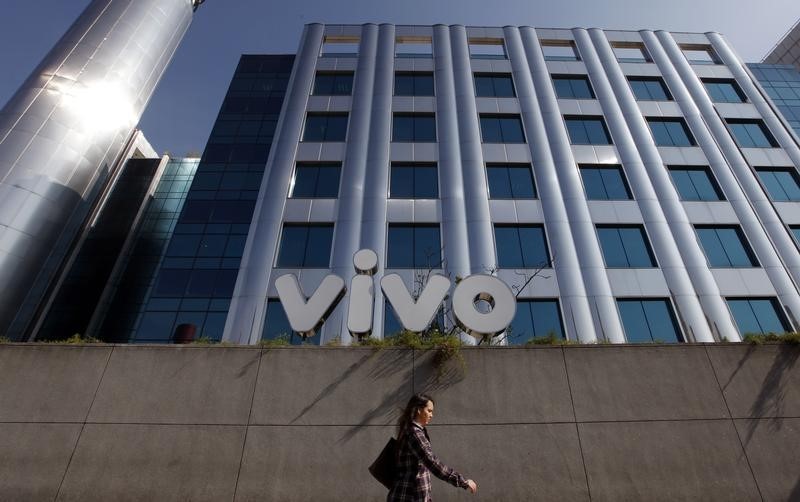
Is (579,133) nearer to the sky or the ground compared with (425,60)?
nearer to the ground

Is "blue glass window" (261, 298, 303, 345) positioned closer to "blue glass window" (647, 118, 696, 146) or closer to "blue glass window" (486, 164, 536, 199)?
"blue glass window" (486, 164, 536, 199)

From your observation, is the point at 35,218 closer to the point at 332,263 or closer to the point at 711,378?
the point at 332,263

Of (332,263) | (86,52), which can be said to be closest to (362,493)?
(332,263)

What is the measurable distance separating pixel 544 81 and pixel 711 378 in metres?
23.9

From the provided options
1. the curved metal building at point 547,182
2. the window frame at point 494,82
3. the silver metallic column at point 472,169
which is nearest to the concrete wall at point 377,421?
the curved metal building at point 547,182

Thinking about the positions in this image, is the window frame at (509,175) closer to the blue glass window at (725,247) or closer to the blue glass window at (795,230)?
the blue glass window at (725,247)

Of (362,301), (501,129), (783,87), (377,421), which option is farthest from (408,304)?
(783,87)

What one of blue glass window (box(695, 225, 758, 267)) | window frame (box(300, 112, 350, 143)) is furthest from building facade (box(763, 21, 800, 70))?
window frame (box(300, 112, 350, 143))

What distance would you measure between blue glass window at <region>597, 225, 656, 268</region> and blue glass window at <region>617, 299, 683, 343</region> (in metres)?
2.13

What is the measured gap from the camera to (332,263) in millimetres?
20656

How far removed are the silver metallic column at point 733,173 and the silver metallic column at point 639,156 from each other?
356 centimetres

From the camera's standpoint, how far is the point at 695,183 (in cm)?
2442

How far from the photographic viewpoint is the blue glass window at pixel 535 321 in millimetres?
19016

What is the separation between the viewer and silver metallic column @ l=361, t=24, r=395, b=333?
21.1 m
